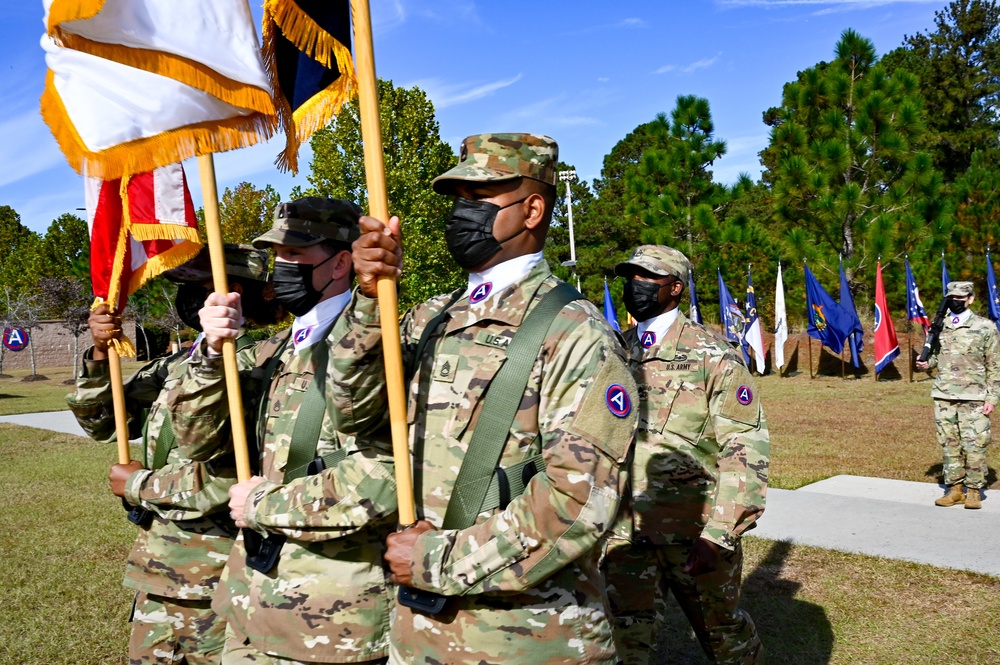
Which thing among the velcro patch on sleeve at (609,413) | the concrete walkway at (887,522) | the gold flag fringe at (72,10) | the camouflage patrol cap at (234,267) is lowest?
the concrete walkway at (887,522)

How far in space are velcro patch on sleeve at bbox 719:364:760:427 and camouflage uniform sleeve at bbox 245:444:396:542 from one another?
1.96 m

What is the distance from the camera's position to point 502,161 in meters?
2.44

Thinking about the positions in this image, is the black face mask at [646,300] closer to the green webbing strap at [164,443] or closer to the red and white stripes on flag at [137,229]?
the green webbing strap at [164,443]

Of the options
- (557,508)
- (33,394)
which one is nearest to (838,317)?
(557,508)

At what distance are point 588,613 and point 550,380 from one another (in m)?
0.64

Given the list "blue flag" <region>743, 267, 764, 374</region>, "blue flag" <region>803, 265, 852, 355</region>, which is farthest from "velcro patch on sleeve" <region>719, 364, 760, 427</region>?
"blue flag" <region>743, 267, 764, 374</region>

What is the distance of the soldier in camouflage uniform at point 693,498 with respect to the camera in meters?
3.85

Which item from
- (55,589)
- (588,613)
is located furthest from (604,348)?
(55,589)

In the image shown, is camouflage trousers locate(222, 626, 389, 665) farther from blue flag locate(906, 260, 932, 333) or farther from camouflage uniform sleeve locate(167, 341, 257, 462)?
blue flag locate(906, 260, 932, 333)

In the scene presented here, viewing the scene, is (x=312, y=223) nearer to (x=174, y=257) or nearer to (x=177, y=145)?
(x=177, y=145)

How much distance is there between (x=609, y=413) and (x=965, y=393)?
7460 mm

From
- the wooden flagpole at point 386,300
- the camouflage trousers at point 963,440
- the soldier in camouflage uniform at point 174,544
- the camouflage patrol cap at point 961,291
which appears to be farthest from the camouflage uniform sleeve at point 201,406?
the camouflage patrol cap at point 961,291

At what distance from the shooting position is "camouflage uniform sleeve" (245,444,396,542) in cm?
259

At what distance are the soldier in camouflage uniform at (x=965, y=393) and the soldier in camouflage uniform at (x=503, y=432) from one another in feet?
22.3
